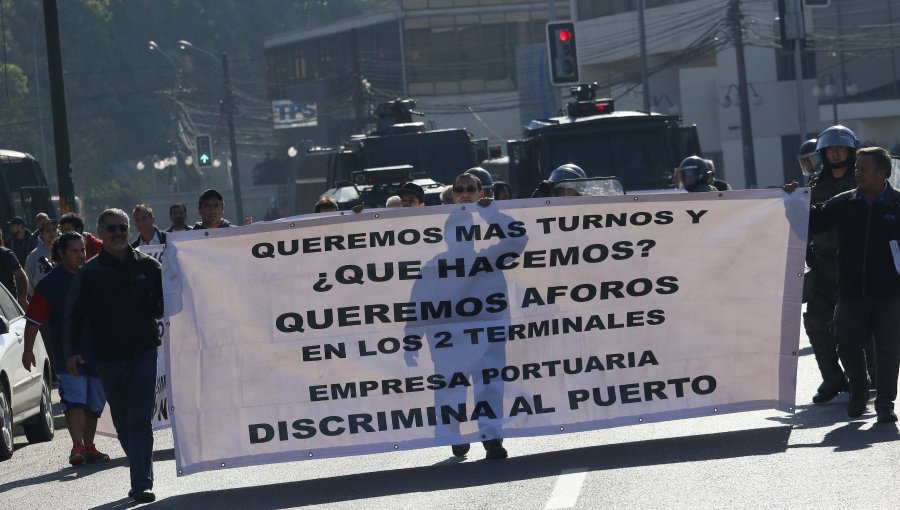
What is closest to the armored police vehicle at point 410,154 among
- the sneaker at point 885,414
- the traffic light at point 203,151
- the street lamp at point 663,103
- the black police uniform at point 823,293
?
the black police uniform at point 823,293

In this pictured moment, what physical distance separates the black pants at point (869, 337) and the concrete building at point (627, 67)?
105ft

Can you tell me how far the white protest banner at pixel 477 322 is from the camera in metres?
9.64

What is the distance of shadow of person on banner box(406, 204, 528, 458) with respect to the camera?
9734mm

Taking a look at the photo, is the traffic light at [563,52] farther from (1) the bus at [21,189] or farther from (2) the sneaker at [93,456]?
(2) the sneaker at [93,456]

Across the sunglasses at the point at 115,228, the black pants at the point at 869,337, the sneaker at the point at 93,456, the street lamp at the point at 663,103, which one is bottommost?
the sneaker at the point at 93,456

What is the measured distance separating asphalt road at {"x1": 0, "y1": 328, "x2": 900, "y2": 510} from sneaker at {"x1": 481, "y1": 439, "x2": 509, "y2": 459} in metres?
0.09

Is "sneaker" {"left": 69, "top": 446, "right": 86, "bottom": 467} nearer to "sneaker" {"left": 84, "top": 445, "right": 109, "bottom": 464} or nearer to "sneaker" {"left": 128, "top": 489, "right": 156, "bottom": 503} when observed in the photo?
"sneaker" {"left": 84, "top": 445, "right": 109, "bottom": 464}

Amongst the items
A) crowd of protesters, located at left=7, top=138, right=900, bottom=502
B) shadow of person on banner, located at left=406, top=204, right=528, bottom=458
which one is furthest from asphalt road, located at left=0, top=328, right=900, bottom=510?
shadow of person on banner, located at left=406, top=204, right=528, bottom=458

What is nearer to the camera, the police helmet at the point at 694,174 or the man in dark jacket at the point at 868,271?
the man in dark jacket at the point at 868,271

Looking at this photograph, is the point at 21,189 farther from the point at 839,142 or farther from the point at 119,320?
the point at 839,142

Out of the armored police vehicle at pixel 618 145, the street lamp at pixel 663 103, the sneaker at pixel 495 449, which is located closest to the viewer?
the sneaker at pixel 495 449

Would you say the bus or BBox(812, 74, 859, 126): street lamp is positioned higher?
BBox(812, 74, 859, 126): street lamp

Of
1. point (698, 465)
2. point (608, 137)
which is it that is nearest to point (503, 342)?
point (698, 465)

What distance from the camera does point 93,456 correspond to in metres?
12.0
